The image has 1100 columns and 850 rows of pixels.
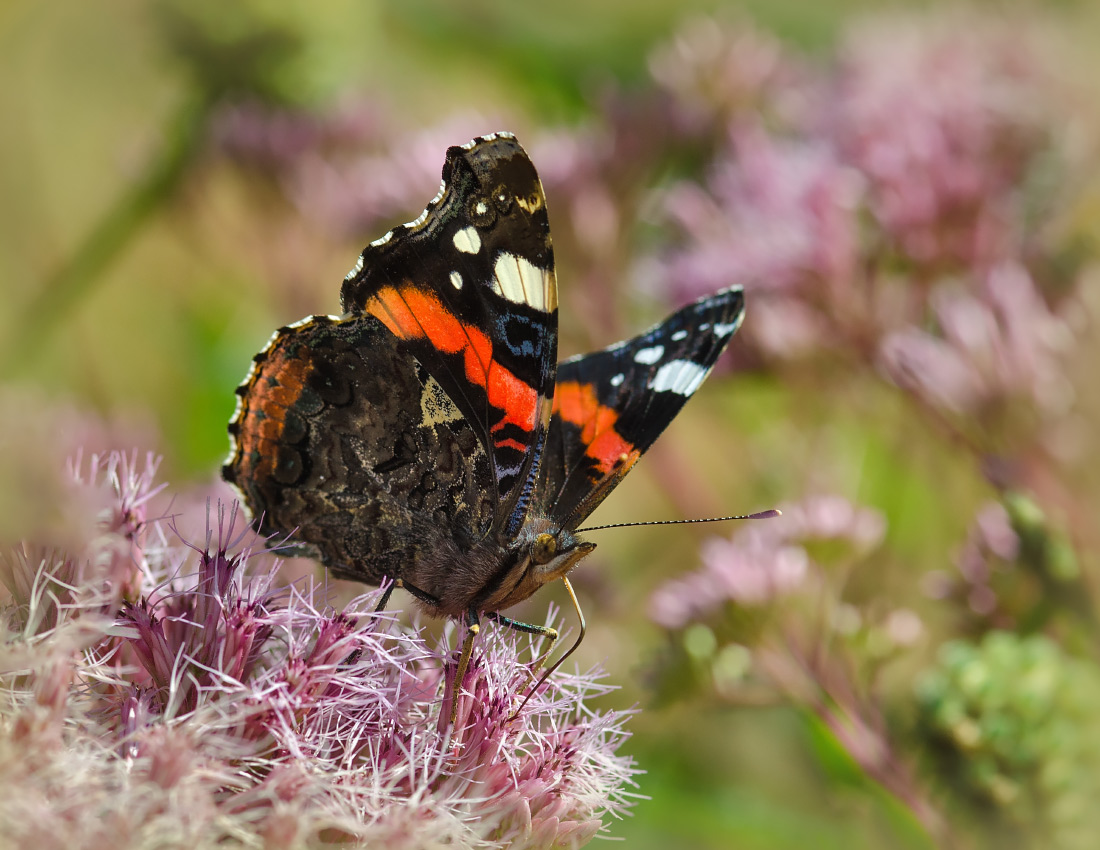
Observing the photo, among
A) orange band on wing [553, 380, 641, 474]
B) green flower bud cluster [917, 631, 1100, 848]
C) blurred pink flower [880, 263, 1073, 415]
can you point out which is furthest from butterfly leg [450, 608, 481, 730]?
blurred pink flower [880, 263, 1073, 415]

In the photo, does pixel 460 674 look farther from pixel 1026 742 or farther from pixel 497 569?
pixel 1026 742

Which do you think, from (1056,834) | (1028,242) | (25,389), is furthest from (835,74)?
(25,389)

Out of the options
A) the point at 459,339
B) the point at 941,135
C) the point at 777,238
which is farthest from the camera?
the point at 941,135

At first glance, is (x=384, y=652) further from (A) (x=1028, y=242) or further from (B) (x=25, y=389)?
(A) (x=1028, y=242)

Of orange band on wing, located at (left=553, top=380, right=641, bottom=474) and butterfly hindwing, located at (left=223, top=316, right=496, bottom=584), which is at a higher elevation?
orange band on wing, located at (left=553, top=380, right=641, bottom=474)

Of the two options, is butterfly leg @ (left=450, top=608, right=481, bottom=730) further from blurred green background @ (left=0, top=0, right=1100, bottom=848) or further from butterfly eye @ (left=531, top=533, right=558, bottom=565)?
blurred green background @ (left=0, top=0, right=1100, bottom=848)

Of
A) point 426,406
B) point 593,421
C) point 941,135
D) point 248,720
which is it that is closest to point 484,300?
point 426,406
